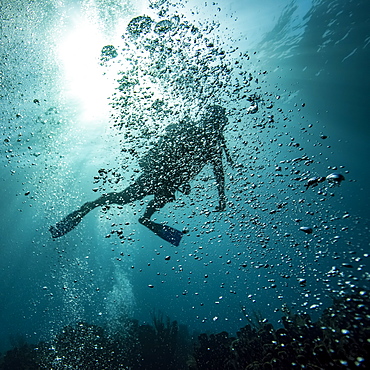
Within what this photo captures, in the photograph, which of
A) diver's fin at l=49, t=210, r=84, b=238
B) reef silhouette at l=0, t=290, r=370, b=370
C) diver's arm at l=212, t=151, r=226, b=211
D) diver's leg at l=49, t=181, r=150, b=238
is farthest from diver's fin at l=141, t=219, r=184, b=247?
reef silhouette at l=0, t=290, r=370, b=370

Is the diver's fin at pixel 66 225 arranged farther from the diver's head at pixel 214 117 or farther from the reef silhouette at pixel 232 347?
the reef silhouette at pixel 232 347

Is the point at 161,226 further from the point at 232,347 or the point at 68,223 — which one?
the point at 232,347

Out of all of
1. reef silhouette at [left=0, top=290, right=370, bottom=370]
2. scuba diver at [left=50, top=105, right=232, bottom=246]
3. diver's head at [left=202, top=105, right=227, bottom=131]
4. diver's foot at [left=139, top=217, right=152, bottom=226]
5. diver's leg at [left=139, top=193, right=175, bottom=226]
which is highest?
diver's head at [left=202, top=105, right=227, bottom=131]

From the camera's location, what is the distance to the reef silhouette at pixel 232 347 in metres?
5.48

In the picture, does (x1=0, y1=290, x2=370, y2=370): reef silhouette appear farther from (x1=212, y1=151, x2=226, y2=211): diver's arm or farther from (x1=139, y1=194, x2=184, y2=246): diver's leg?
(x1=212, y1=151, x2=226, y2=211): diver's arm

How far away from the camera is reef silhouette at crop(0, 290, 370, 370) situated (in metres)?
5.48

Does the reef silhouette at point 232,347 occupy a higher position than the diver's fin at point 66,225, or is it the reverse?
the diver's fin at point 66,225

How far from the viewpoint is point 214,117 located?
22.9 feet

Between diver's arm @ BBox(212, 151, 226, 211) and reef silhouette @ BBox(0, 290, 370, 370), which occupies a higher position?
diver's arm @ BBox(212, 151, 226, 211)

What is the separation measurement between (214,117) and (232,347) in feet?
30.9

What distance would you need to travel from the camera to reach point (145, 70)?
661cm

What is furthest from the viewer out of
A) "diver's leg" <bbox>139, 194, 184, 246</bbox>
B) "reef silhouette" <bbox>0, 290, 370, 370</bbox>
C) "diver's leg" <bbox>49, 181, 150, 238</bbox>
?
"diver's leg" <bbox>49, 181, 150, 238</bbox>

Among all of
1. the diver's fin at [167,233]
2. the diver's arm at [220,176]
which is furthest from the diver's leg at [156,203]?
the diver's arm at [220,176]

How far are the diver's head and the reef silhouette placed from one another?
7164 mm
